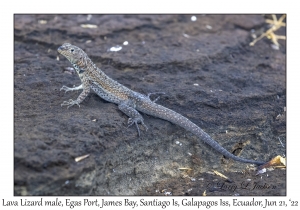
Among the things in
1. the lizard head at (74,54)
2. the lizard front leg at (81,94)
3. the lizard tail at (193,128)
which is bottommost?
the lizard tail at (193,128)

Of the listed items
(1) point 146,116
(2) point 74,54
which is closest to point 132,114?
(1) point 146,116

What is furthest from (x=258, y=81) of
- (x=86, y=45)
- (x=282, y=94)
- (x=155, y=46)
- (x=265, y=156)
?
(x=86, y=45)

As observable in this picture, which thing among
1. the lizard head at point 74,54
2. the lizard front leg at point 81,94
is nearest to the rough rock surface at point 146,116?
the lizard front leg at point 81,94

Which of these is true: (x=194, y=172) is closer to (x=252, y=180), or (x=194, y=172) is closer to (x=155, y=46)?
(x=252, y=180)

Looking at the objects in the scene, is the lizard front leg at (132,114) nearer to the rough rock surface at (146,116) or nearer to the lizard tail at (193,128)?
the rough rock surface at (146,116)

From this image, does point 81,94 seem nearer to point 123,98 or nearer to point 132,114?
point 123,98

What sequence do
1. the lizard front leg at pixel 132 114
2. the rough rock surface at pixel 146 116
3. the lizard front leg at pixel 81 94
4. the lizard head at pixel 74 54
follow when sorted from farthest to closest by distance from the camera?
the lizard head at pixel 74 54
the lizard front leg at pixel 81 94
the lizard front leg at pixel 132 114
the rough rock surface at pixel 146 116

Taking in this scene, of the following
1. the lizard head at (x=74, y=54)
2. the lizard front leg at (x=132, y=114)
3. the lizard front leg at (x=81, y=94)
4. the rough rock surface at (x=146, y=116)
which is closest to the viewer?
the rough rock surface at (x=146, y=116)
